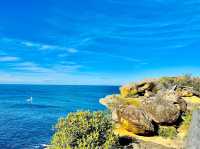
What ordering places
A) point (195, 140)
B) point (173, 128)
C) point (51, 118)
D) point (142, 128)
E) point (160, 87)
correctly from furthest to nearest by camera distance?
point (51, 118) < point (160, 87) < point (173, 128) < point (142, 128) < point (195, 140)

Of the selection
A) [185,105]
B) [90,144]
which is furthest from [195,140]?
[185,105]

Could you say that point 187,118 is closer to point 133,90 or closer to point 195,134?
point 133,90

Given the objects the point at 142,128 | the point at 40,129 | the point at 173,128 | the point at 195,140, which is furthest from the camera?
the point at 40,129

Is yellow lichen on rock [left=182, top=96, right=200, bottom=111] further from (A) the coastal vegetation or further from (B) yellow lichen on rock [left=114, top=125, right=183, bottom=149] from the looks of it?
(B) yellow lichen on rock [left=114, top=125, right=183, bottom=149]

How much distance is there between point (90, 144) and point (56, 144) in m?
2.89

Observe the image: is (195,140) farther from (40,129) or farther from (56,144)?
(40,129)

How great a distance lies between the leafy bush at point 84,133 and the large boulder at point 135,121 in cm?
260

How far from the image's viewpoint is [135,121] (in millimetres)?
28578

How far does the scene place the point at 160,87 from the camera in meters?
46.5

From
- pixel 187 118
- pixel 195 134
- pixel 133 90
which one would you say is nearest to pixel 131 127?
pixel 187 118

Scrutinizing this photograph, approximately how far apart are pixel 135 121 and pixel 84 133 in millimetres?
5156

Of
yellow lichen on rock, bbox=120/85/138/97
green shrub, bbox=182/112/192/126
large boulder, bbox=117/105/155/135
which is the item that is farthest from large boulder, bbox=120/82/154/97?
large boulder, bbox=117/105/155/135

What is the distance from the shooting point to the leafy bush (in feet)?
83.1

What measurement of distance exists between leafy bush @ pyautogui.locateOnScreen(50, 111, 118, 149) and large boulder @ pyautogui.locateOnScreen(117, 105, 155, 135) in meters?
2.60
